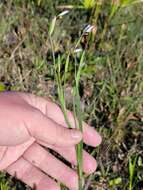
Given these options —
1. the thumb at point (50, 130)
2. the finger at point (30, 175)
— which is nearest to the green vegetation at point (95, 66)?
the finger at point (30, 175)

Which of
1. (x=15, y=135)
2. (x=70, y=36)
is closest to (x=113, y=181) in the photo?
(x=15, y=135)

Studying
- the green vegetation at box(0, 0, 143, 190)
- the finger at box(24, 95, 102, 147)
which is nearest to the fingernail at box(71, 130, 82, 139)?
the finger at box(24, 95, 102, 147)

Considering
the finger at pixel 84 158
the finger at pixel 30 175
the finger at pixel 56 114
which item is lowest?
the finger at pixel 30 175

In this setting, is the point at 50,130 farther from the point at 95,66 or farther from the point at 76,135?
the point at 95,66

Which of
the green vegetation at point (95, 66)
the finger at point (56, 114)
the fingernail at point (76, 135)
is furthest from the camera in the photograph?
the green vegetation at point (95, 66)

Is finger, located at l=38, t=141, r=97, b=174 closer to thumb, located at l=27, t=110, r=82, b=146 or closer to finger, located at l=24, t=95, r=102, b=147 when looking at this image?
finger, located at l=24, t=95, r=102, b=147

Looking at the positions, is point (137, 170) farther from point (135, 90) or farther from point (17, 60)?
point (17, 60)

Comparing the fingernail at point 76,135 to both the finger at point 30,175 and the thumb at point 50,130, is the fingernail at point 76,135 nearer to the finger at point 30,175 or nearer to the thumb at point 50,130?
the thumb at point 50,130
